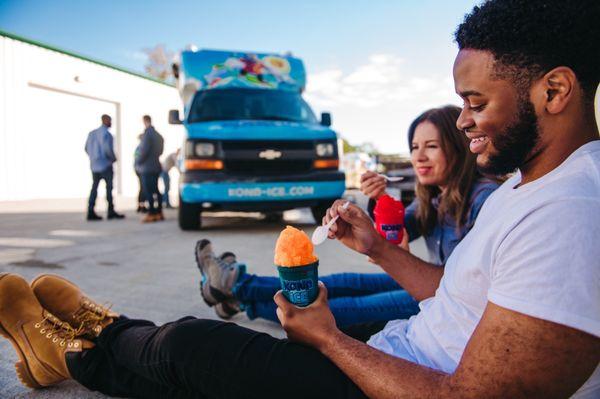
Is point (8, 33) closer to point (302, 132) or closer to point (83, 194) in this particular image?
point (83, 194)

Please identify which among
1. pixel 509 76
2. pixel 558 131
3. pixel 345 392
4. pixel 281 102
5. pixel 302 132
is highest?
pixel 281 102

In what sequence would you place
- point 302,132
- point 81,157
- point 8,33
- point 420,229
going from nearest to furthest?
1. point 420,229
2. point 302,132
3. point 8,33
4. point 81,157

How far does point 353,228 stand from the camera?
167cm

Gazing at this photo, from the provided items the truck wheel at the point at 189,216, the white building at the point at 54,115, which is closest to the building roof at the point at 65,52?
the white building at the point at 54,115

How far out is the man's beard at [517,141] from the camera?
0.98 metres

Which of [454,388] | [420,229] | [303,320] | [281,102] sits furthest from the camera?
[281,102]

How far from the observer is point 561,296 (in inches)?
30.5

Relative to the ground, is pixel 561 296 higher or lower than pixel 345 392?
higher

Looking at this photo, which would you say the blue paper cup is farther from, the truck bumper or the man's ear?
the truck bumper

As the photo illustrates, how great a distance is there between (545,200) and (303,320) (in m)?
A: 0.67

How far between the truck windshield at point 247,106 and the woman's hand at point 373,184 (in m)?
4.55

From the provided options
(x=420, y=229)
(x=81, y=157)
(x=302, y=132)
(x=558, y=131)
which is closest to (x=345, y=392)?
(x=558, y=131)

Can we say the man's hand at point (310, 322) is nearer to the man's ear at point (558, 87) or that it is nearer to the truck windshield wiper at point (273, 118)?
the man's ear at point (558, 87)

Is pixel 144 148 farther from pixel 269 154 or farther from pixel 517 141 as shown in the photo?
pixel 517 141
